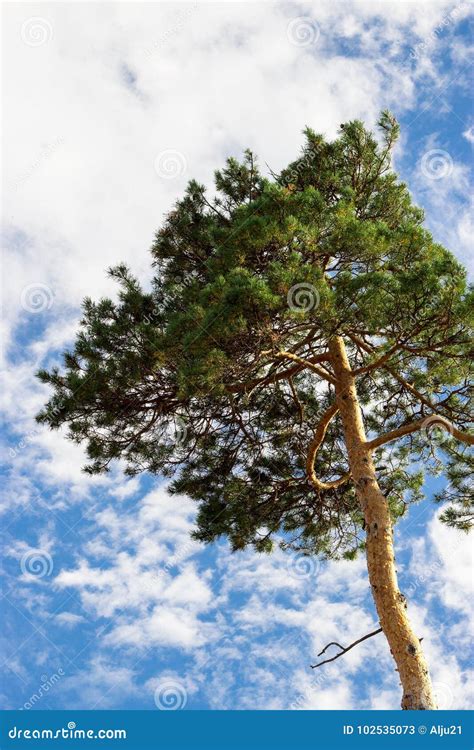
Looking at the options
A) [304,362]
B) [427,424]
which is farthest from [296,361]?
[427,424]

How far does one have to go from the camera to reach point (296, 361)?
6539mm

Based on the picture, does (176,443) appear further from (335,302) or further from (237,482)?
(335,302)

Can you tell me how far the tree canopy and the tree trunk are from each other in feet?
0.87

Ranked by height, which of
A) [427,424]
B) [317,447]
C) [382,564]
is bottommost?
[382,564]

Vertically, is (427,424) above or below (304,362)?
below

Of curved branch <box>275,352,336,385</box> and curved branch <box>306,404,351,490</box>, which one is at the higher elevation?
curved branch <box>275,352,336,385</box>

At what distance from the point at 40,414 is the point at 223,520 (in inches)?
96.8

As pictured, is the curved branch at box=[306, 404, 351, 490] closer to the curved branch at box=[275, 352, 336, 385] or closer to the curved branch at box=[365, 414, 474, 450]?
the curved branch at box=[275, 352, 336, 385]

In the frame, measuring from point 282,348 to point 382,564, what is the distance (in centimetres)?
228

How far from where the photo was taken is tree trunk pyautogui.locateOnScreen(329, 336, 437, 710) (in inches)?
196

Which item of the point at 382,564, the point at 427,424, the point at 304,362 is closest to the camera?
the point at 382,564

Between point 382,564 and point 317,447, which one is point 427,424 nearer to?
point 317,447

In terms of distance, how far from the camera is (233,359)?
18.9 feet
